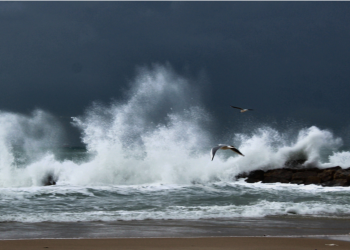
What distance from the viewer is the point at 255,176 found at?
1677 cm

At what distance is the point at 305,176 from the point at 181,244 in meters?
11.1

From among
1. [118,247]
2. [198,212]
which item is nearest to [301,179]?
[198,212]

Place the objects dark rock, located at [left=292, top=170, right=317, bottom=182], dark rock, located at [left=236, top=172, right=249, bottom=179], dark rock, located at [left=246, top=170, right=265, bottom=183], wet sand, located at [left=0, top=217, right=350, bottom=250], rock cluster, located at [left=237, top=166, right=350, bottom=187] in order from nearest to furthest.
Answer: wet sand, located at [left=0, top=217, right=350, bottom=250] < rock cluster, located at [left=237, top=166, right=350, bottom=187] < dark rock, located at [left=292, top=170, right=317, bottom=182] < dark rock, located at [left=246, top=170, right=265, bottom=183] < dark rock, located at [left=236, top=172, right=249, bottom=179]

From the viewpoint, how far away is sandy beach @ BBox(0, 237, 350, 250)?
6.14 metres

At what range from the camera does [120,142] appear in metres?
19.6

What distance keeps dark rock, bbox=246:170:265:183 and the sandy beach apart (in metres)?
9.70

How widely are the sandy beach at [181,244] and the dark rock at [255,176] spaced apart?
31.8ft

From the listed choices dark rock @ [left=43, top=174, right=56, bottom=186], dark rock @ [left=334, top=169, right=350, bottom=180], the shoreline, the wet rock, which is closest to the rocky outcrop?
dark rock @ [left=43, top=174, right=56, bottom=186]

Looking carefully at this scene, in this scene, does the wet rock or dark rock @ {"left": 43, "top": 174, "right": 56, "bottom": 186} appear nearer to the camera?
dark rock @ {"left": 43, "top": 174, "right": 56, "bottom": 186}

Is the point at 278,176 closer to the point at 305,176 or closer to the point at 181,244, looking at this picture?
the point at 305,176

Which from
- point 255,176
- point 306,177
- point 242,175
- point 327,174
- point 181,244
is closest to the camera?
point 181,244

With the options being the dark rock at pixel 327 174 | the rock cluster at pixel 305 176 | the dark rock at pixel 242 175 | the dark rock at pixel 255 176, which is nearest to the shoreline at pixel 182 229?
the rock cluster at pixel 305 176

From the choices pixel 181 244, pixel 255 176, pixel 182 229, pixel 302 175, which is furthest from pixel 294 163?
pixel 181 244

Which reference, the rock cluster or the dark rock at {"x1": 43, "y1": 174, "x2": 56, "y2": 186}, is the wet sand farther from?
the dark rock at {"x1": 43, "y1": 174, "x2": 56, "y2": 186}
